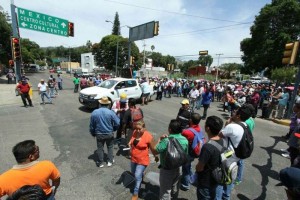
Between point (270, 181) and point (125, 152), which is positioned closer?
point (270, 181)

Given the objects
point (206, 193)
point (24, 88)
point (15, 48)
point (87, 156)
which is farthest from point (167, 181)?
point (15, 48)

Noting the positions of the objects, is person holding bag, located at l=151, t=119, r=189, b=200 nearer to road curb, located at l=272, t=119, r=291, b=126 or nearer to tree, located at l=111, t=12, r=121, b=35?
road curb, located at l=272, t=119, r=291, b=126

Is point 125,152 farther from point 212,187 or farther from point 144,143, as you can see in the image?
point 212,187

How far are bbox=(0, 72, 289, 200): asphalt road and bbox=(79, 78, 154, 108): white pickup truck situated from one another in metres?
0.89

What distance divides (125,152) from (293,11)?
1440 inches

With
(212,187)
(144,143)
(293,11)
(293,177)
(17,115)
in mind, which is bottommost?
(17,115)

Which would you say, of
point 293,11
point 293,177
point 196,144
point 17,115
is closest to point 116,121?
point 196,144

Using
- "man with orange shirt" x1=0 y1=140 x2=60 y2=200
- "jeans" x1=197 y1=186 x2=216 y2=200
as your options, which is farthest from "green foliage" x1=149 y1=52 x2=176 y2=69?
"man with orange shirt" x1=0 y1=140 x2=60 y2=200

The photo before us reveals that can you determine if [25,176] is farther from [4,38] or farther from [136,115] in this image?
[4,38]

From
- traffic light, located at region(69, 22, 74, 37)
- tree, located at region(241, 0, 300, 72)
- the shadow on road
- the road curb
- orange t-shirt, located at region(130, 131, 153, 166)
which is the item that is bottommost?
the road curb

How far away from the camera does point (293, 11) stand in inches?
1189

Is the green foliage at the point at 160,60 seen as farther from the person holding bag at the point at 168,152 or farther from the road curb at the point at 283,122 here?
the person holding bag at the point at 168,152

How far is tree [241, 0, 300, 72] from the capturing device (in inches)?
1197

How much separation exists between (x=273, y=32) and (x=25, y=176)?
129 ft
